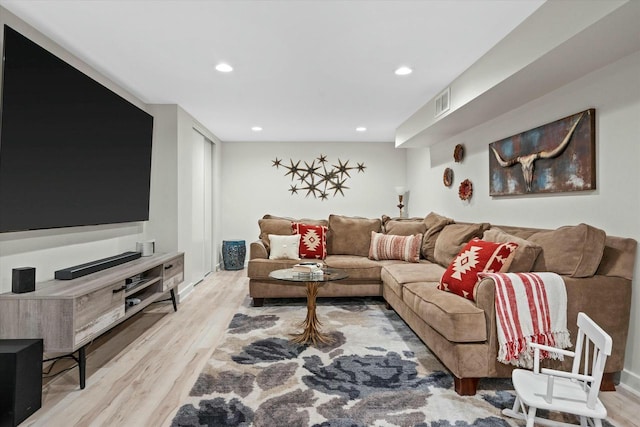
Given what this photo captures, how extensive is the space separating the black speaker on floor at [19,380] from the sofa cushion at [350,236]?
3449 mm

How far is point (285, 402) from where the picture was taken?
7.14ft

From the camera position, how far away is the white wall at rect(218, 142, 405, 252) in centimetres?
696

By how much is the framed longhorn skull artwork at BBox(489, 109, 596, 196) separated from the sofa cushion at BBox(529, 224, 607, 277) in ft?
1.28

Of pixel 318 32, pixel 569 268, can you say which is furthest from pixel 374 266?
pixel 318 32

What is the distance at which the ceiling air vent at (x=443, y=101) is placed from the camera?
3770 millimetres

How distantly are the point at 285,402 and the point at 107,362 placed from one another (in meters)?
1.49

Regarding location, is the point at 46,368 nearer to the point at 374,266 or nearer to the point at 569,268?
the point at 374,266

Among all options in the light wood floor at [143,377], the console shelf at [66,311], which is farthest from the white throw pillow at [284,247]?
the console shelf at [66,311]

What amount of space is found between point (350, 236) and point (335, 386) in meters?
2.80

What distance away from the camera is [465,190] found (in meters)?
4.51

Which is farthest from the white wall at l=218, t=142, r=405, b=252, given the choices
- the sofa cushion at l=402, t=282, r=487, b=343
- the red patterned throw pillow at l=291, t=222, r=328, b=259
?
the sofa cushion at l=402, t=282, r=487, b=343

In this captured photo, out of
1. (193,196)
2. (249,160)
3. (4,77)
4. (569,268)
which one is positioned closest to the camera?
(4,77)

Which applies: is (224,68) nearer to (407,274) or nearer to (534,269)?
(407,274)

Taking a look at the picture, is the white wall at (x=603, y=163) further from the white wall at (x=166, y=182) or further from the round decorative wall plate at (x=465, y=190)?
the white wall at (x=166, y=182)
